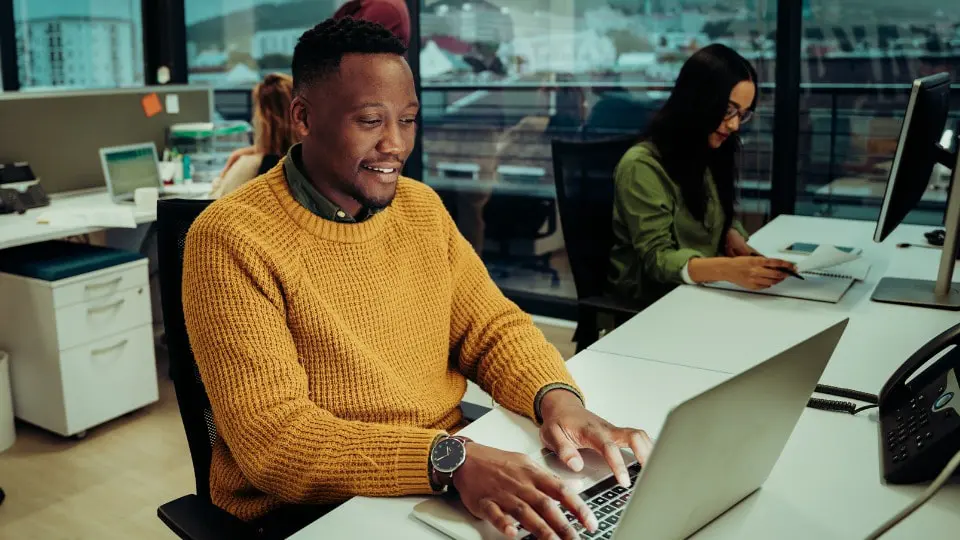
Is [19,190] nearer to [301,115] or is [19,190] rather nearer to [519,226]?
[519,226]

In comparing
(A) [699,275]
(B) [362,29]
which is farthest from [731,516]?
(A) [699,275]

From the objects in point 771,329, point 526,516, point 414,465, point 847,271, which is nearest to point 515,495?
point 526,516

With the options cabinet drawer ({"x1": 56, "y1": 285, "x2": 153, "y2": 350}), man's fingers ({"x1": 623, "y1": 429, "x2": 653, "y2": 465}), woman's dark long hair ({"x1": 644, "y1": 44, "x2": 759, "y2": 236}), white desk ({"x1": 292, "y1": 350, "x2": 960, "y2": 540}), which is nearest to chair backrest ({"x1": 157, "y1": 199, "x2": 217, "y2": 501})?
white desk ({"x1": 292, "y1": 350, "x2": 960, "y2": 540})

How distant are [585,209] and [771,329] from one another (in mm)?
701

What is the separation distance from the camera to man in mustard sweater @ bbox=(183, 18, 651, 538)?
1.12 m

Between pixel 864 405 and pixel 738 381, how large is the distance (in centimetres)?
71

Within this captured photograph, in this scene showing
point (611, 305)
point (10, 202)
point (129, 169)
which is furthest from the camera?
point (129, 169)

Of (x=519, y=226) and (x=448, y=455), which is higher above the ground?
(x=448, y=455)

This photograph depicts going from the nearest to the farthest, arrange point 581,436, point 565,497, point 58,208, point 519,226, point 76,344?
point 565,497 → point 581,436 → point 76,344 → point 58,208 → point 519,226

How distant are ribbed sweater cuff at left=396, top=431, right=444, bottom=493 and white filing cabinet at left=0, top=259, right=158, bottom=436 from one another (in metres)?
2.15

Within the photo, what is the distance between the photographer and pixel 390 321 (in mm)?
1366

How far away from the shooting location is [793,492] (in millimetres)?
1146

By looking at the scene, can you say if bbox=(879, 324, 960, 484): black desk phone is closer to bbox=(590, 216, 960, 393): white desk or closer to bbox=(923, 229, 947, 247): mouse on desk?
bbox=(590, 216, 960, 393): white desk

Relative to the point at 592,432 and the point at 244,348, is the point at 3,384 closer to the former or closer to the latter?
the point at 244,348
